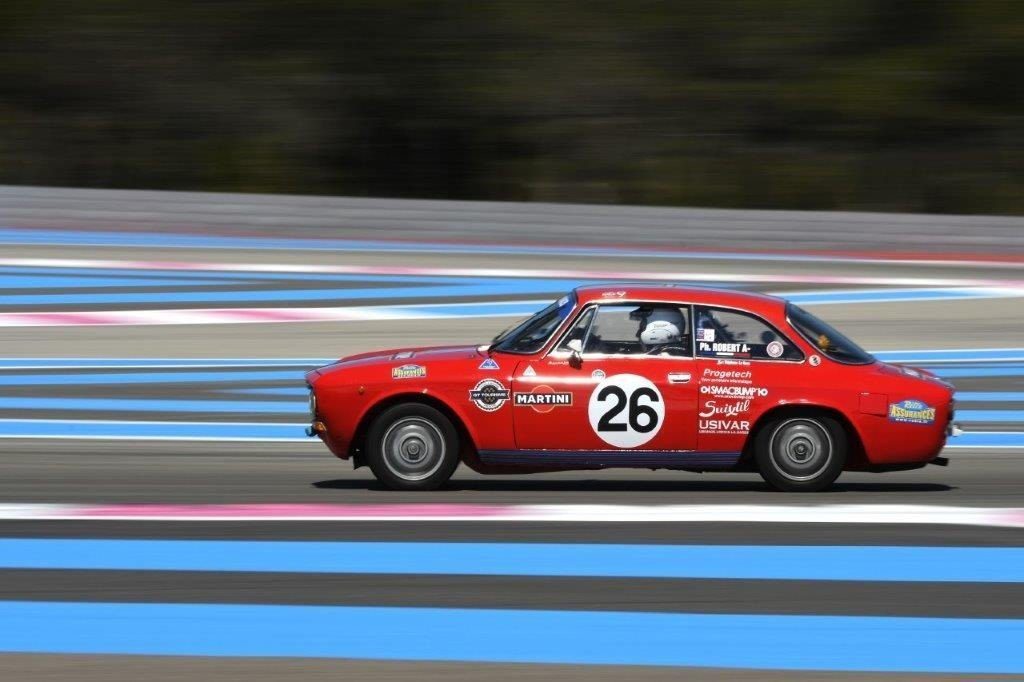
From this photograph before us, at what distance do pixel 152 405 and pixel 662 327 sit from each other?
515cm

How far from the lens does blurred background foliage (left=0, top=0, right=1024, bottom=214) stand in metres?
25.3

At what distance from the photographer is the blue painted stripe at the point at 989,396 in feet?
39.6

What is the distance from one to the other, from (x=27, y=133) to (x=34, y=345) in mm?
13451

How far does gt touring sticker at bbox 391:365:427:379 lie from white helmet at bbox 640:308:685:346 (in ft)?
4.03

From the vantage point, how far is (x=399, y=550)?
6645 millimetres

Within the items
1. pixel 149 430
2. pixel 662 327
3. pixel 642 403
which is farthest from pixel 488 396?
pixel 149 430

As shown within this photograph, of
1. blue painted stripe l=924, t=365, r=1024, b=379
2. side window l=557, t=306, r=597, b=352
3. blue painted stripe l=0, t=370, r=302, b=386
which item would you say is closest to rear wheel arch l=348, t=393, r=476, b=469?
side window l=557, t=306, r=597, b=352

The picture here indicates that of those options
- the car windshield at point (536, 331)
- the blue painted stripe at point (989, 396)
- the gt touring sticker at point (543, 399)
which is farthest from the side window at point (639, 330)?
the blue painted stripe at point (989, 396)

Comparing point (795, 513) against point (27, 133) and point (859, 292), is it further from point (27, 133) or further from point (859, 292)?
point (27, 133)

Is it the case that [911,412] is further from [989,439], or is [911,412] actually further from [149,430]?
[149,430]

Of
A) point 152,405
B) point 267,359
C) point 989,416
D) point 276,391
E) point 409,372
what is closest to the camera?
point 409,372

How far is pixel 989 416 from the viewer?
37.3 feet

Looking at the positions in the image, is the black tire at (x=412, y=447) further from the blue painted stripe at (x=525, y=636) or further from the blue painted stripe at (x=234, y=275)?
the blue painted stripe at (x=234, y=275)

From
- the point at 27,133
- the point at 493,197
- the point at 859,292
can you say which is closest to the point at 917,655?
the point at 859,292
